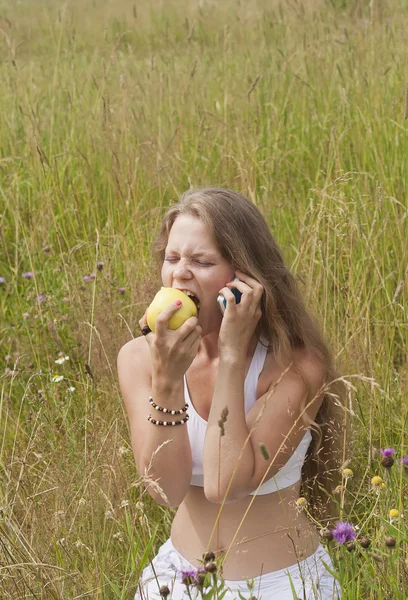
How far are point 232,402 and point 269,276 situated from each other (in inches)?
16.0

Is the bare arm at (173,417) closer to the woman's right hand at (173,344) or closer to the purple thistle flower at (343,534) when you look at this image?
the woman's right hand at (173,344)

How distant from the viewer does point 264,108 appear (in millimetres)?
4227

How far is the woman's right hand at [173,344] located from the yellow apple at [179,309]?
0.7 inches

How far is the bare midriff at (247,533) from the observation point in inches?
80.7

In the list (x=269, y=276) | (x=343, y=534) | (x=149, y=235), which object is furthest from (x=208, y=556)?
(x=149, y=235)

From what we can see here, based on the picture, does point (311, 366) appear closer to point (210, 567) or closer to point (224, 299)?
point (224, 299)

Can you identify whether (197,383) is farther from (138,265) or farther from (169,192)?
(169,192)

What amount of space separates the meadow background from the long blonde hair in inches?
4.9

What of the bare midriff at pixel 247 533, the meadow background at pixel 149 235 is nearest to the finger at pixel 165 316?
the meadow background at pixel 149 235

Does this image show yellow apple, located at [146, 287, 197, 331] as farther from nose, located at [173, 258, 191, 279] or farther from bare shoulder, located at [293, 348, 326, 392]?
bare shoulder, located at [293, 348, 326, 392]

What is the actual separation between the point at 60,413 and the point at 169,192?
149 centimetres

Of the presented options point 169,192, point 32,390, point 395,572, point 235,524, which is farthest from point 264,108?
point 395,572

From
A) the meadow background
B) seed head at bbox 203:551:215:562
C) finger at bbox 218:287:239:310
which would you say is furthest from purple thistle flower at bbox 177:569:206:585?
finger at bbox 218:287:239:310

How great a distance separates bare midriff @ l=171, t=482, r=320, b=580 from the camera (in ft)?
6.73
